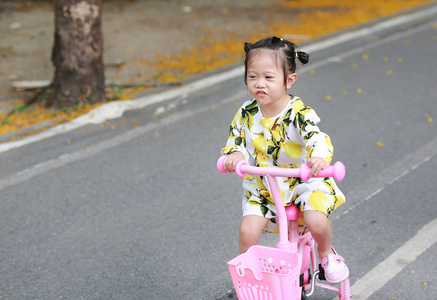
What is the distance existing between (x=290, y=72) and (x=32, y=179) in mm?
3125

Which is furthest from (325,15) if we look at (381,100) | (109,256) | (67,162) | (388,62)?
(109,256)

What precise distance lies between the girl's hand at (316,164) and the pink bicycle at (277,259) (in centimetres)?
2

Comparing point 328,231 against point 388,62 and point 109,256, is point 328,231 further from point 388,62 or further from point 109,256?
point 388,62

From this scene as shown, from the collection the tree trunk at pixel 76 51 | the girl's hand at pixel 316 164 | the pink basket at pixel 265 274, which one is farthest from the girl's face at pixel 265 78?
the tree trunk at pixel 76 51

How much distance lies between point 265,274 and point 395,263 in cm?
171

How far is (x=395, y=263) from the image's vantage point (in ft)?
12.9

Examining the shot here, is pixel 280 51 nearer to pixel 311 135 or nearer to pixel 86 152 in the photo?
pixel 311 135

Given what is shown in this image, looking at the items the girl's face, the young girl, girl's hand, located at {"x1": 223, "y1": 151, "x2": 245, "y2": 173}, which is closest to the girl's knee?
the young girl

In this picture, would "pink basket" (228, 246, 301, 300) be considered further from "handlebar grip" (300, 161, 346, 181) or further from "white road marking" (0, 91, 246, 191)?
"white road marking" (0, 91, 246, 191)

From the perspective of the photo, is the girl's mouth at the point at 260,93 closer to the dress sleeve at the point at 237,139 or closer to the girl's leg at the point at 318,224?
the dress sleeve at the point at 237,139

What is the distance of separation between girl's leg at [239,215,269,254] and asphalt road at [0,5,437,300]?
2.72 feet

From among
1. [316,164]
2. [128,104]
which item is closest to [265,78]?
[316,164]

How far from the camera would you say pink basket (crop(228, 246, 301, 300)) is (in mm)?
2545

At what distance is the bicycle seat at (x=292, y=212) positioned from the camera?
2945mm
